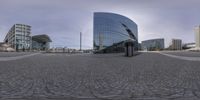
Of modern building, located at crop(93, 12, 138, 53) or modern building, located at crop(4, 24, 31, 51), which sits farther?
modern building, located at crop(93, 12, 138, 53)

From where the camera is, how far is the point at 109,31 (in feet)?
170

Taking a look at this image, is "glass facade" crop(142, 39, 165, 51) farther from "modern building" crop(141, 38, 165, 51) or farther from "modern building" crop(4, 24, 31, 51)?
"modern building" crop(4, 24, 31, 51)

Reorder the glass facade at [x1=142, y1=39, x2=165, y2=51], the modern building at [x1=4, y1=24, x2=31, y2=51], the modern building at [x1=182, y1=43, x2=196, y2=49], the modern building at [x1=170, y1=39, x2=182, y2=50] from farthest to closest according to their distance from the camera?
the modern building at [x1=182, y1=43, x2=196, y2=49] → the glass facade at [x1=142, y1=39, x2=165, y2=51] → the modern building at [x1=170, y1=39, x2=182, y2=50] → the modern building at [x1=4, y1=24, x2=31, y2=51]

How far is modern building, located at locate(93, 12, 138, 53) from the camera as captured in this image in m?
45.0

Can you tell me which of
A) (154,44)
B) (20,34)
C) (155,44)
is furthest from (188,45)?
(20,34)

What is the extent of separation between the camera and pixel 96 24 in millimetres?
45750

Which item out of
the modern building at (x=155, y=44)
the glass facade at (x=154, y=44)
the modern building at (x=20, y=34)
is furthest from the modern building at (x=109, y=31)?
the modern building at (x=155, y=44)

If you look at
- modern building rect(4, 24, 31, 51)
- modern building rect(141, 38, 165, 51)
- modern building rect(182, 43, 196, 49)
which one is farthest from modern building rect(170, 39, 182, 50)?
modern building rect(4, 24, 31, 51)

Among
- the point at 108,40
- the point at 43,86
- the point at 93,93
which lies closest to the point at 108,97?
the point at 93,93

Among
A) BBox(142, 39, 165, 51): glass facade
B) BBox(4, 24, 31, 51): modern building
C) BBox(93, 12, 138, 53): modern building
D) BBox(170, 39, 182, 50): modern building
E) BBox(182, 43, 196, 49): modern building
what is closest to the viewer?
BBox(4, 24, 31, 51): modern building

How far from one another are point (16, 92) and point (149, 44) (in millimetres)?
128507

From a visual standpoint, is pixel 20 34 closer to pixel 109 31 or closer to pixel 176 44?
pixel 109 31

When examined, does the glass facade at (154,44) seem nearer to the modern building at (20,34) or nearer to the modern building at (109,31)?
the modern building at (109,31)

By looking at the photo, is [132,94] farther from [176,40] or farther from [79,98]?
[176,40]
